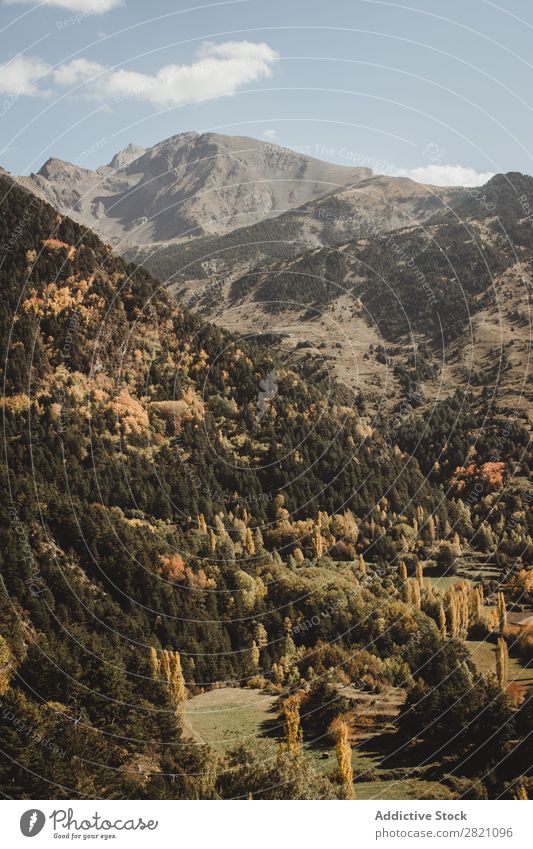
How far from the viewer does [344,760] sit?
6650 cm

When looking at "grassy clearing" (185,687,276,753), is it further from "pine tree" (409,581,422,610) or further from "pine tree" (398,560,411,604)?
"pine tree" (398,560,411,604)

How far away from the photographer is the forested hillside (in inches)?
2611

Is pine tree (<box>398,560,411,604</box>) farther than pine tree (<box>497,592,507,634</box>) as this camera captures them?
Yes

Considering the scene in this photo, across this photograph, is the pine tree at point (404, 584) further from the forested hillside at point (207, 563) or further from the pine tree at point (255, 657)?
the pine tree at point (255, 657)

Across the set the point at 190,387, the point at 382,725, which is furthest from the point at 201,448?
the point at 382,725

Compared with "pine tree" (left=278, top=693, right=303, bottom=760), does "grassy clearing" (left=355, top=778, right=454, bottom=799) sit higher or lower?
lower

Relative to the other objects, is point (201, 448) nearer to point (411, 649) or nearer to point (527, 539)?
point (411, 649)

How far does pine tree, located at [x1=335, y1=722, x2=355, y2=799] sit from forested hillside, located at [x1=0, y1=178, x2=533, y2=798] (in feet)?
0.80

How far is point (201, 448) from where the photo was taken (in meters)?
118

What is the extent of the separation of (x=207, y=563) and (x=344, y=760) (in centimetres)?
3730

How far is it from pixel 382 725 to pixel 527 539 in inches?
2652

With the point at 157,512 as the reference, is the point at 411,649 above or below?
below
